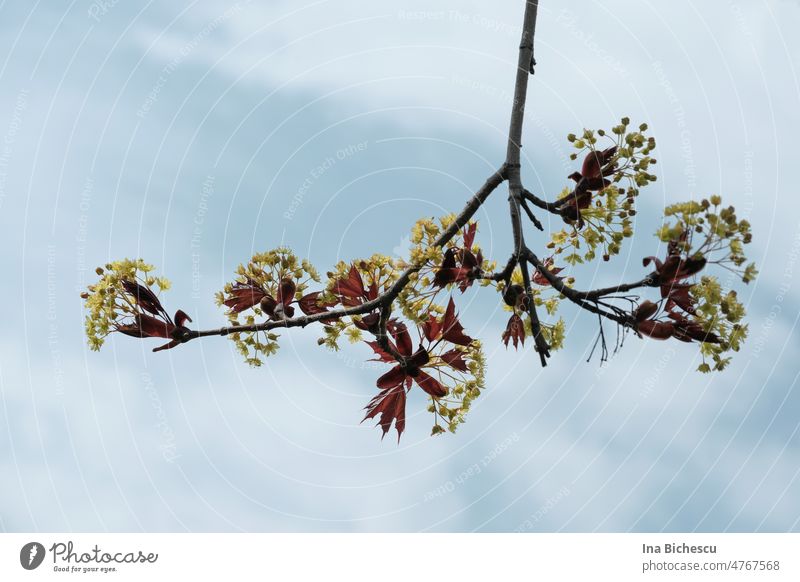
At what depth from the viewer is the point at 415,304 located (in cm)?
410

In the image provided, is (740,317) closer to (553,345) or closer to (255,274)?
(553,345)

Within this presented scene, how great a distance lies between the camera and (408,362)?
4219mm

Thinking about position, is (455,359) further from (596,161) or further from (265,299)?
(596,161)

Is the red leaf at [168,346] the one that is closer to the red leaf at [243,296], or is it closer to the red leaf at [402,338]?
the red leaf at [243,296]

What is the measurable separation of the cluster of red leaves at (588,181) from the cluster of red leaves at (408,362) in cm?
81

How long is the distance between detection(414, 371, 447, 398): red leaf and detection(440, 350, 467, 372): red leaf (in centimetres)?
13

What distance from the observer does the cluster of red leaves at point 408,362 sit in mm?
4199

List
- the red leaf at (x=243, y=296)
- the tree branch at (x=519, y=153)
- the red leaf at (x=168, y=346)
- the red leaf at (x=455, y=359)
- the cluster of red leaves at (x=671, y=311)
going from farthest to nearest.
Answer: the red leaf at (x=243, y=296) → the red leaf at (x=455, y=359) → the red leaf at (x=168, y=346) → the tree branch at (x=519, y=153) → the cluster of red leaves at (x=671, y=311)

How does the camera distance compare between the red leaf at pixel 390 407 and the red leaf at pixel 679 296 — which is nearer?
the red leaf at pixel 679 296

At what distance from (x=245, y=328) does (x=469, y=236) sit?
1.28 metres

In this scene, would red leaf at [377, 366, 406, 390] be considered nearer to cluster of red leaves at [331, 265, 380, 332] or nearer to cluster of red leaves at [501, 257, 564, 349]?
cluster of red leaves at [331, 265, 380, 332]
